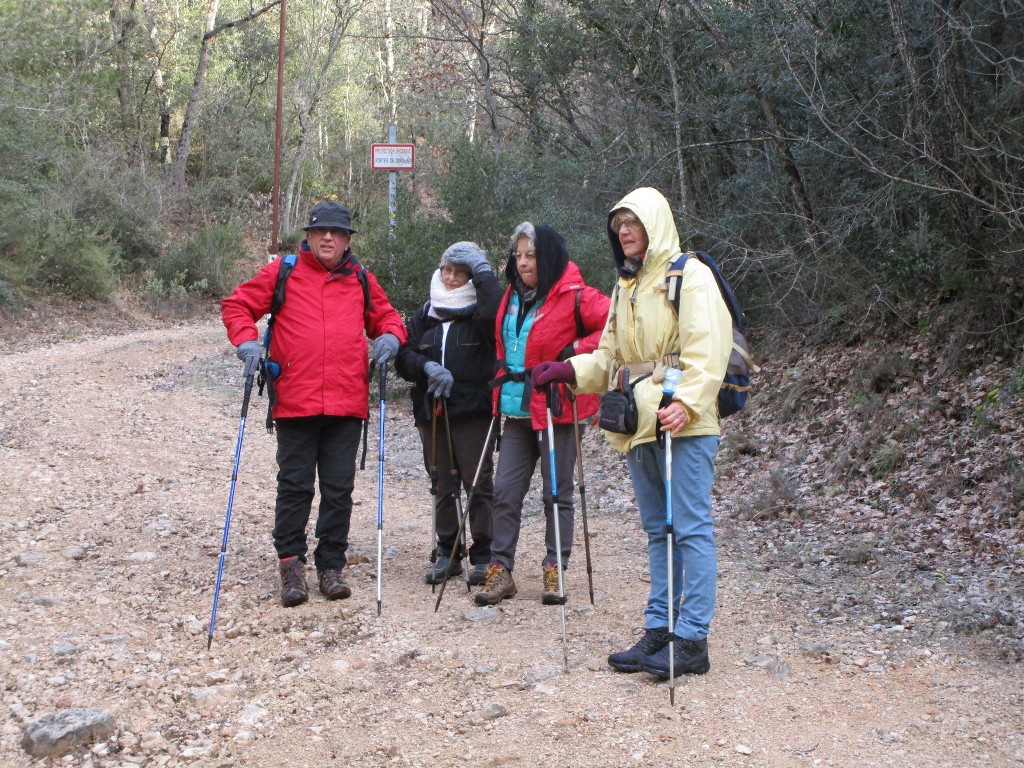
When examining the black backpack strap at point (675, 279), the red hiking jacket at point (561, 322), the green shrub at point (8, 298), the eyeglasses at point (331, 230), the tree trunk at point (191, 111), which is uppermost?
the tree trunk at point (191, 111)

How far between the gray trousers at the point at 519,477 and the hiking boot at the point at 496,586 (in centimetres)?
4

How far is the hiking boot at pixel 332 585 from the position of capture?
5.66 metres

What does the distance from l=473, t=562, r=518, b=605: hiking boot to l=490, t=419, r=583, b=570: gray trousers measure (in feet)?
0.14

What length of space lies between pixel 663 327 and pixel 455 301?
1.89 metres

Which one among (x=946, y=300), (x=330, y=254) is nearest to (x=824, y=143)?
(x=946, y=300)

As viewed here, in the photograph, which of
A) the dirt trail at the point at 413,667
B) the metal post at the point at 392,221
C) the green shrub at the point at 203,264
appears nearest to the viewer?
the dirt trail at the point at 413,667

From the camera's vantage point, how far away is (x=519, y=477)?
5.63 m

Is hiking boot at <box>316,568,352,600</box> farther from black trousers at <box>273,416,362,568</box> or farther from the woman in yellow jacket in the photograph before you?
the woman in yellow jacket

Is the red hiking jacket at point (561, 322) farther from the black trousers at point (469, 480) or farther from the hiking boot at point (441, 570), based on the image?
the hiking boot at point (441, 570)

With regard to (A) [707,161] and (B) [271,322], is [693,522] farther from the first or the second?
(A) [707,161]

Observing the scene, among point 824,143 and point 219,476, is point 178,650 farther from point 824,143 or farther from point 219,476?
point 824,143

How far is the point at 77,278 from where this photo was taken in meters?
20.6

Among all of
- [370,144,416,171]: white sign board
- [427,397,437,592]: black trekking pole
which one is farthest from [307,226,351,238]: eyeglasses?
[370,144,416,171]: white sign board

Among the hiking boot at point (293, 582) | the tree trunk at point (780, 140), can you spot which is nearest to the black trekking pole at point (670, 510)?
the hiking boot at point (293, 582)
